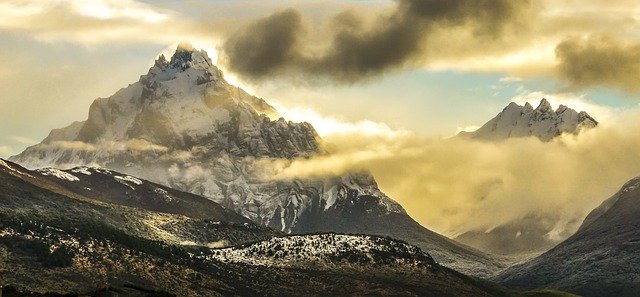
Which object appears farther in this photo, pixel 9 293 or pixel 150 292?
pixel 9 293

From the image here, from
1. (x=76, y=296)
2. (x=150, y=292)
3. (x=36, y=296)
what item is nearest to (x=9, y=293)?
(x=36, y=296)

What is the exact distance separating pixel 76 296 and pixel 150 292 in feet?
28.3

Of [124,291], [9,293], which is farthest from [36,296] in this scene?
[124,291]

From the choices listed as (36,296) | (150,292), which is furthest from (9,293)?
(150,292)

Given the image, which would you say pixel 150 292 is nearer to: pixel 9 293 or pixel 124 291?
pixel 124 291

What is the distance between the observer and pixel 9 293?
107000 mm

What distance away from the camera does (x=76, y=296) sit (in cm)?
10119

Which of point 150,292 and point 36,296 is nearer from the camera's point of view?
point 150,292

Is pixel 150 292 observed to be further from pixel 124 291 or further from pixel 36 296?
pixel 36 296

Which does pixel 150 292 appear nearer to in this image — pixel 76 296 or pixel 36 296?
pixel 76 296

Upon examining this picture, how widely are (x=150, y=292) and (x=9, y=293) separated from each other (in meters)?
18.8

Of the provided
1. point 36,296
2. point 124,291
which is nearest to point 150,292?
point 124,291

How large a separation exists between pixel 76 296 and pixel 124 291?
490 cm
